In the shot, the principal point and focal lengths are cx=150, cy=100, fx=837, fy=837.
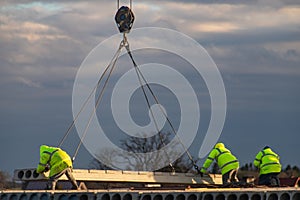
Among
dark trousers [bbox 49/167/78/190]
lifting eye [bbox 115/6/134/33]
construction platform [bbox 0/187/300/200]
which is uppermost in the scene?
lifting eye [bbox 115/6/134/33]

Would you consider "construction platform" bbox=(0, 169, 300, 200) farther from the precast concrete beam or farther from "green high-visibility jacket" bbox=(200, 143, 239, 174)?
"green high-visibility jacket" bbox=(200, 143, 239, 174)

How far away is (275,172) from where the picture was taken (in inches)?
1264

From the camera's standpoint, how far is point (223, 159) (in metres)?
32.5

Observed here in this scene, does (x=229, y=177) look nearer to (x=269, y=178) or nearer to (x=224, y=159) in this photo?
(x=224, y=159)

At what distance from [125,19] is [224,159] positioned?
22.4ft

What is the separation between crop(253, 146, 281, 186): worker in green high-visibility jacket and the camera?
32.0m

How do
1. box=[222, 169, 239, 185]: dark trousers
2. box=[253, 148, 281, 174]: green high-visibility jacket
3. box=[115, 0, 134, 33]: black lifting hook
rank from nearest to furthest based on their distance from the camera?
box=[253, 148, 281, 174]: green high-visibility jacket, box=[222, 169, 239, 185]: dark trousers, box=[115, 0, 134, 33]: black lifting hook

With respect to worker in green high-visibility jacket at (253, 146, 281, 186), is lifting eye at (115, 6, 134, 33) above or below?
above

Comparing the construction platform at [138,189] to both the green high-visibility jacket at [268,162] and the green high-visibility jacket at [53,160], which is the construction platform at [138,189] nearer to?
the green high-visibility jacket at [53,160]

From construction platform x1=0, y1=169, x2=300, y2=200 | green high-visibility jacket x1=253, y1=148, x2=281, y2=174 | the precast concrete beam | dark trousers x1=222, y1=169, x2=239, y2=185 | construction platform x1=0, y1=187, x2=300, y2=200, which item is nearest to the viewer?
construction platform x1=0, y1=187, x2=300, y2=200

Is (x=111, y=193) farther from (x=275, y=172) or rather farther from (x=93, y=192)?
(x=275, y=172)

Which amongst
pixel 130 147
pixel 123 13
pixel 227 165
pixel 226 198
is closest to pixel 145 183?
pixel 227 165

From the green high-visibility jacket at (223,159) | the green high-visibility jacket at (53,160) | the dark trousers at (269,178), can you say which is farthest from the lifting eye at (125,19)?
the dark trousers at (269,178)

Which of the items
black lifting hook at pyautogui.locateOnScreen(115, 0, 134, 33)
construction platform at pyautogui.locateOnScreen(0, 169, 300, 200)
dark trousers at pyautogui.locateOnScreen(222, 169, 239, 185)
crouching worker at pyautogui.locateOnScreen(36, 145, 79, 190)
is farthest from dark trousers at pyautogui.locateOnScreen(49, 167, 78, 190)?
black lifting hook at pyautogui.locateOnScreen(115, 0, 134, 33)
